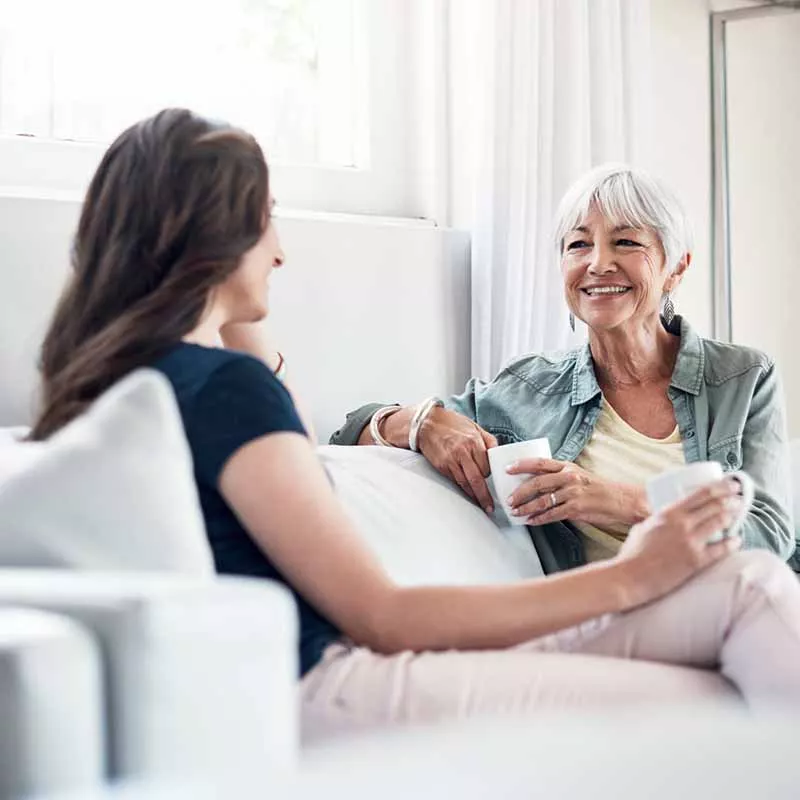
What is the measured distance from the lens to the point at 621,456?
6.61 feet

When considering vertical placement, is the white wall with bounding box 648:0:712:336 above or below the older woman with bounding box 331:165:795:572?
above

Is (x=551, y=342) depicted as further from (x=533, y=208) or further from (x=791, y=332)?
(x=791, y=332)

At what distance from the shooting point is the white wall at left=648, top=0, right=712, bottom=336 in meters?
3.05

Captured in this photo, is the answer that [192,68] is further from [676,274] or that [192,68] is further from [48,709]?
[48,709]

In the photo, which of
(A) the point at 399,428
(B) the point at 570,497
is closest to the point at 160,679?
(B) the point at 570,497

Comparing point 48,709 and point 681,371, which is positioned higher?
point 681,371

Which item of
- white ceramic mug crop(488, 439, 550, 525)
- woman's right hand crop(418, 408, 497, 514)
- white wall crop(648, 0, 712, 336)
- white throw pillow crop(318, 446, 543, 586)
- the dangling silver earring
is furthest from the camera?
white wall crop(648, 0, 712, 336)

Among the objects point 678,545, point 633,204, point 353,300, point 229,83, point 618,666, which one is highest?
point 229,83

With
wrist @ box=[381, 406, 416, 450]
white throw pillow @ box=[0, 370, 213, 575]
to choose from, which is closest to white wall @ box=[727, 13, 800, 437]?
wrist @ box=[381, 406, 416, 450]

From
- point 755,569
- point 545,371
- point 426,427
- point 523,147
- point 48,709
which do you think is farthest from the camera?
point 523,147

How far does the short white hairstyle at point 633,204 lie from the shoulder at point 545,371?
205 millimetres

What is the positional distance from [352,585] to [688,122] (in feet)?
7.42

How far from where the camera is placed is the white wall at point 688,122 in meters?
3.05

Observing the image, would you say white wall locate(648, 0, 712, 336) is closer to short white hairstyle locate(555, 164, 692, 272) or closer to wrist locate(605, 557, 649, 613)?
short white hairstyle locate(555, 164, 692, 272)
